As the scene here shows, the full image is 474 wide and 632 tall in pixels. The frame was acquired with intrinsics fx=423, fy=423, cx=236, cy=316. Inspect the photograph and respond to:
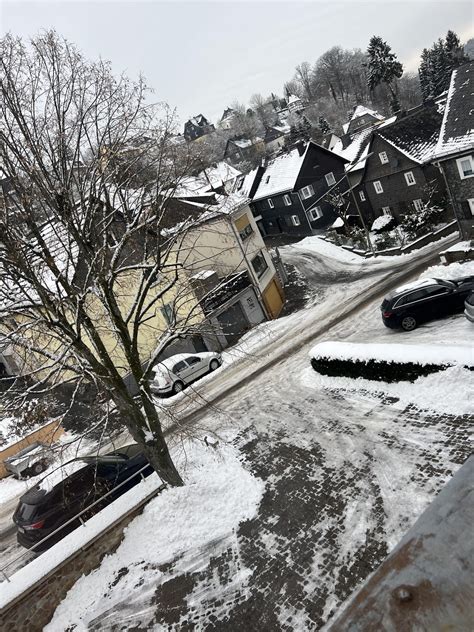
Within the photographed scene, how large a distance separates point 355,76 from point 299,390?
119m

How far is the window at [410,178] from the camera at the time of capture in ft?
114

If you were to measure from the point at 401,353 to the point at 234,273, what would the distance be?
45.9 feet

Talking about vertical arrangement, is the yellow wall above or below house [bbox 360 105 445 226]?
below

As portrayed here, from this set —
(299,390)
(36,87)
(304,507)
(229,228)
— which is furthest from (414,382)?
(229,228)

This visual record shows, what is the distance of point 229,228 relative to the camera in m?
25.8

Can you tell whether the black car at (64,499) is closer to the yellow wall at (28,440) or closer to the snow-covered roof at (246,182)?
the yellow wall at (28,440)

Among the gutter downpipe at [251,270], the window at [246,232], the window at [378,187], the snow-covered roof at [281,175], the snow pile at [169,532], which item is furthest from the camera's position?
the snow-covered roof at [281,175]

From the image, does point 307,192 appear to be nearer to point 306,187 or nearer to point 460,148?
point 306,187

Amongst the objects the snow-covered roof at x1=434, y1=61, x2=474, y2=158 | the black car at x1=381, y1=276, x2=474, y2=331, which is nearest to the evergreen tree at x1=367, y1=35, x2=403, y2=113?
the snow-covered roof at x1=434, y1=61, x2=474, y2=158

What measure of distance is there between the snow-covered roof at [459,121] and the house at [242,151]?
66.4m

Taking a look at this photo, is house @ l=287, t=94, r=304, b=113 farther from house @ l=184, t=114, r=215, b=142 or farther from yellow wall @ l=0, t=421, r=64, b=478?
yellow wall @ l=0, t=421, r=64, b=478

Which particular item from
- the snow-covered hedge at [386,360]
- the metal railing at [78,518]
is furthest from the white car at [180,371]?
the metal railing at [78,518]

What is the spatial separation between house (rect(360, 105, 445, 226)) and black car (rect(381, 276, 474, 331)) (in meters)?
20.3

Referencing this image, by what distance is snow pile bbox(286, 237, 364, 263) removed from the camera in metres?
34.1
